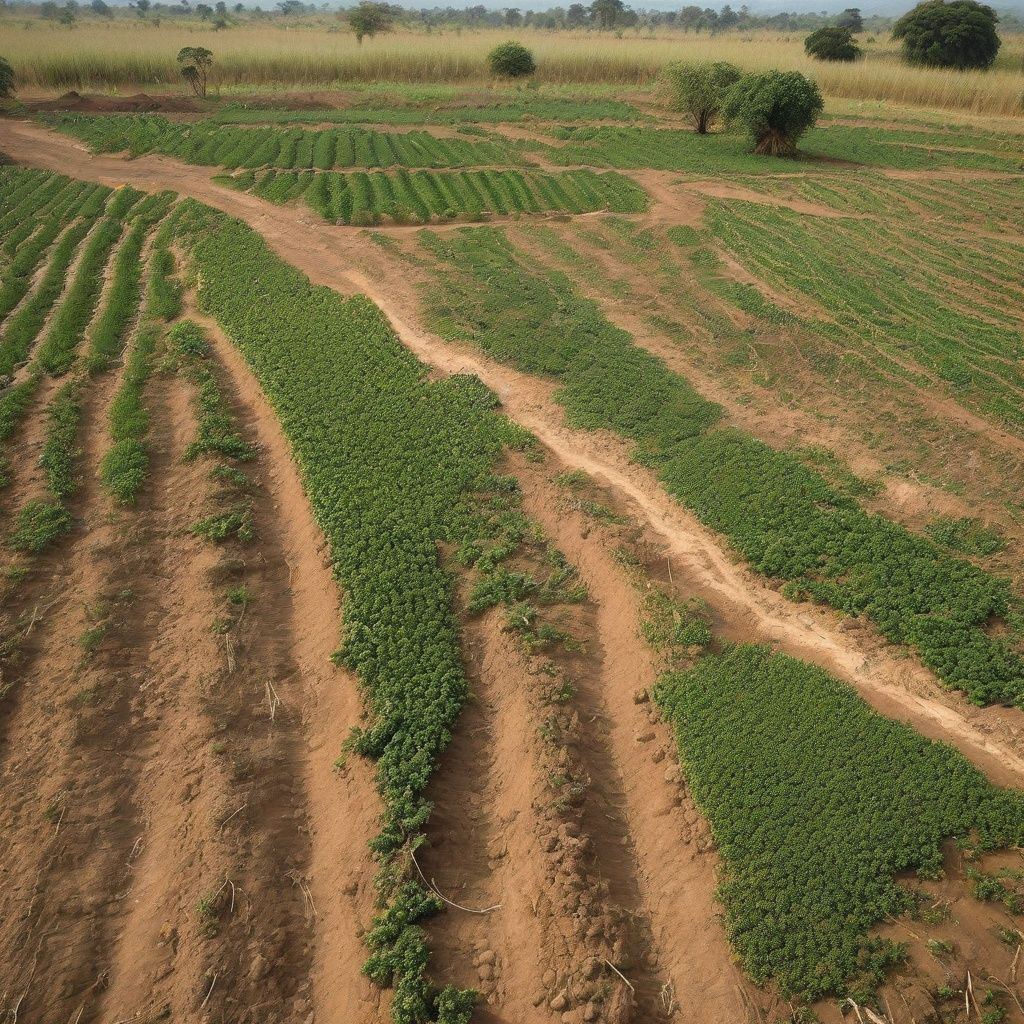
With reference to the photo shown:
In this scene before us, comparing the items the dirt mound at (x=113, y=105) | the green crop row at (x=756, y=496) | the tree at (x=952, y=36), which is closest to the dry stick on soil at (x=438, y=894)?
the green crop row at (x=756, y=496)

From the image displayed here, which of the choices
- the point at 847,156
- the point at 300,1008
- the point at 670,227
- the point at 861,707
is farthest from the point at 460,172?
the point at 300,1008

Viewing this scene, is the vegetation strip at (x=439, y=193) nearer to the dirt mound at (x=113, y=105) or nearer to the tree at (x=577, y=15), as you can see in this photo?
the dirt mound at (x=113, y=105)

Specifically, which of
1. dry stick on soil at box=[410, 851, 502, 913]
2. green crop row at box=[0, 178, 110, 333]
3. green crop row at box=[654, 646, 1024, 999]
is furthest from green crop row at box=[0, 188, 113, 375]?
green crop row at box=[654, 646, 1024, 999]

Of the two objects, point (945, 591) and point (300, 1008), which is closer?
point (300, 1008)

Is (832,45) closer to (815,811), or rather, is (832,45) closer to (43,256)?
(43,256)

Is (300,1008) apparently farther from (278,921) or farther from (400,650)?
(400,650)

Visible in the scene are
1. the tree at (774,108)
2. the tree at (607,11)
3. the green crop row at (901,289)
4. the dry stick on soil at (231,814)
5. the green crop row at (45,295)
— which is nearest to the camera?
the dry stick on soil at (231,814)
